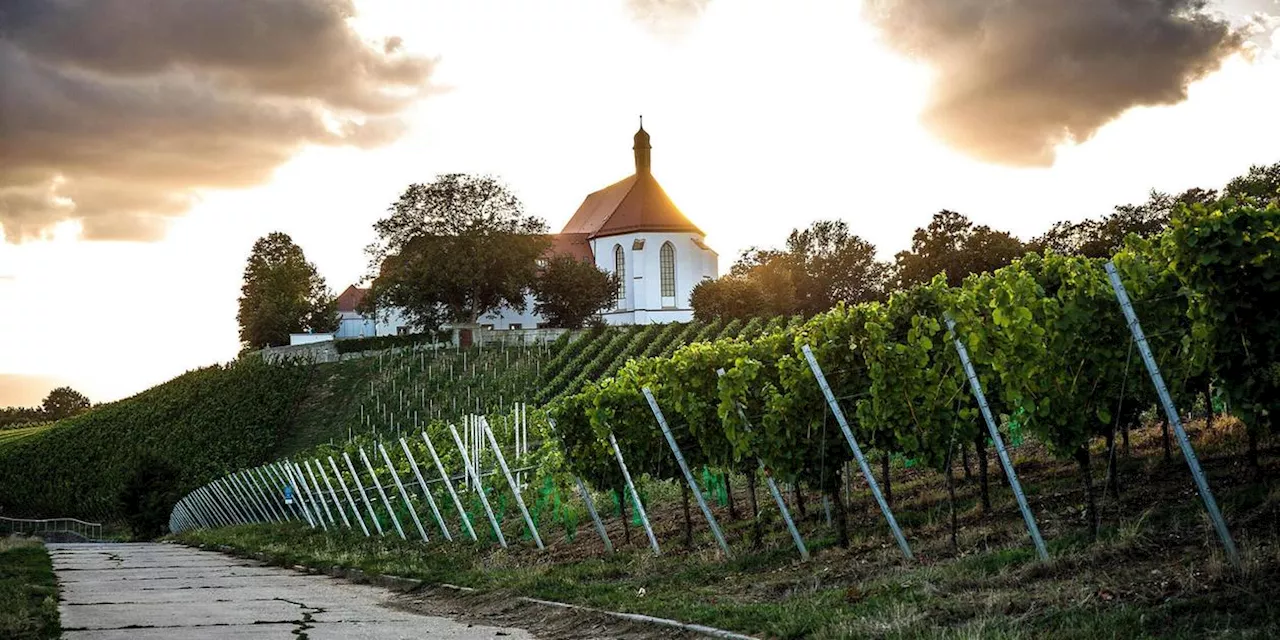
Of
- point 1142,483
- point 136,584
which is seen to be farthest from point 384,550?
point 1142,483

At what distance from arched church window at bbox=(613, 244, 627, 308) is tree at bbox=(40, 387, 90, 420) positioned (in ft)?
176

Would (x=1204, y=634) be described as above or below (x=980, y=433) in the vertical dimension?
below

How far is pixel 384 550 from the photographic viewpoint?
19.1 meters

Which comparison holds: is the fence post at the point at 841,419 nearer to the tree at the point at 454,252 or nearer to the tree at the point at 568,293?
the tree at the point at 454,252

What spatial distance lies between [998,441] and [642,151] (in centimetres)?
8970

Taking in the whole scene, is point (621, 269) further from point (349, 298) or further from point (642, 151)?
point (349, 298)

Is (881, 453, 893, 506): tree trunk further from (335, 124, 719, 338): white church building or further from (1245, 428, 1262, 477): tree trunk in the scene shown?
(335, 124, 719, 338): white church building

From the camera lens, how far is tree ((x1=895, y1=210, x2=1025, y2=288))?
62.9 m

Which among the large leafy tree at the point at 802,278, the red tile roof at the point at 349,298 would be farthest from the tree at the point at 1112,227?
the red tile roof at the point at 349,298

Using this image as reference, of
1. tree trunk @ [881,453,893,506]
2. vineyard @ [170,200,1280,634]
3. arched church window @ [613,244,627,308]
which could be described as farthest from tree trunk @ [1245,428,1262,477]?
arched church window @ [613,244,627,308]

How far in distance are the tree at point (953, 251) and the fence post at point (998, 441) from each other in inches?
2053

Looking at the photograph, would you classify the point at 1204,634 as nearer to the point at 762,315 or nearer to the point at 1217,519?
the point at 1217,519

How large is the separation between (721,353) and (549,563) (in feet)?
10.9

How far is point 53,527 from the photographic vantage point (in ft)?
173
